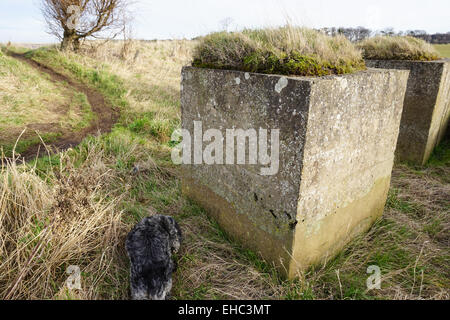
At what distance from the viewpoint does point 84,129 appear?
6.03 m

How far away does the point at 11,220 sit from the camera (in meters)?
2.54

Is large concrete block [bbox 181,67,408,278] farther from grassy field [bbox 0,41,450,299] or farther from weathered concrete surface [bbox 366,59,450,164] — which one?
weathered concrete surface [bbox 366,59,450,164]

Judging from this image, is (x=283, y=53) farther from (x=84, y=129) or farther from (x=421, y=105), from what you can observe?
(x=84, y=129)

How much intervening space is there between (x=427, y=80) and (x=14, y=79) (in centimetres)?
923

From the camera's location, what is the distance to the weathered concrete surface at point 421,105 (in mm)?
4375

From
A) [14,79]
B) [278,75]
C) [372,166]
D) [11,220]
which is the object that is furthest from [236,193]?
[14,79]

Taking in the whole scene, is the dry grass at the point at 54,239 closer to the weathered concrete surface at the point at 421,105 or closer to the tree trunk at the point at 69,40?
the weathered concrete surface at the point at 421,105

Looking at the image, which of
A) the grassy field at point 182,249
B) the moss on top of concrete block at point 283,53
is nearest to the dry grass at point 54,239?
the grassy field at point 182,249

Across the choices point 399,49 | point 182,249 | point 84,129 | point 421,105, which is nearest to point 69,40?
point 84,129

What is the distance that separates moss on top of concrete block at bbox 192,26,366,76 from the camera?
2.21m

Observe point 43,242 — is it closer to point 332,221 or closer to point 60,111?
point 332,221

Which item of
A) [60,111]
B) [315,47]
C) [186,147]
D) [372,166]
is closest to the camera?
[315,47]

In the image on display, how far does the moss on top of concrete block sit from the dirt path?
90.1 inches

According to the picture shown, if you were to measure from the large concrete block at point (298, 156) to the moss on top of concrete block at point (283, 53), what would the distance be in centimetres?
13
